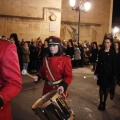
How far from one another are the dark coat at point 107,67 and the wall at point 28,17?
12.7m

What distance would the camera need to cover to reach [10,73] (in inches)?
78.9

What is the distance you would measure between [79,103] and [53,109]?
3.80m

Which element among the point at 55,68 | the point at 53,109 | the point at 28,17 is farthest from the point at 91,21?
the point at 53,109

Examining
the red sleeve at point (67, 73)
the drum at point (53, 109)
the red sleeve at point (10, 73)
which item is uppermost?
the red sleeve at point (10, 73)

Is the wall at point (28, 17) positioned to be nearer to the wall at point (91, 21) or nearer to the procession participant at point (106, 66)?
the wall at point (91, 21)

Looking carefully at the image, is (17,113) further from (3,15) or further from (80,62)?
(3,15)

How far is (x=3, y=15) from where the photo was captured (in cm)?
1741

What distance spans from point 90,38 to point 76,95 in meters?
19.6

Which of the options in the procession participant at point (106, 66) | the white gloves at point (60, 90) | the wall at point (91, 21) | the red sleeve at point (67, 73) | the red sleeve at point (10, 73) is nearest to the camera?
the red sleeve at point (10, 73)

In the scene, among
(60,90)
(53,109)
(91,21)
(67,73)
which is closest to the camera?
(53,109)

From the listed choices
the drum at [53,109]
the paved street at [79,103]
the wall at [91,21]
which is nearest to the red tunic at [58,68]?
the drum at [53,109]

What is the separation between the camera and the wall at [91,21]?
25.7 m

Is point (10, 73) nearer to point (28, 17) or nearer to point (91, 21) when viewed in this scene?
point (28, 17)

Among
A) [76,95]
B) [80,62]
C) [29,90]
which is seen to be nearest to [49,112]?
[76,95]
